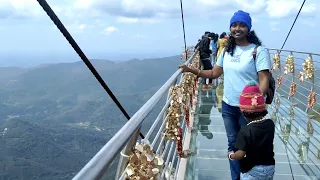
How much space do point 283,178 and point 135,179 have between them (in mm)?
2420

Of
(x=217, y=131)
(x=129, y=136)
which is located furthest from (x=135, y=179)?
(x=217, y=131)

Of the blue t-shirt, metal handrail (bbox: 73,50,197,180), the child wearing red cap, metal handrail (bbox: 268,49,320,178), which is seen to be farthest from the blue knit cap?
metal handrail (bbox: 268,49,320,178)

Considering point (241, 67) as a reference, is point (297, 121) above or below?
below

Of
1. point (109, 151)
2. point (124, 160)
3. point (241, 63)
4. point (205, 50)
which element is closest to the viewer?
point (109, 151)

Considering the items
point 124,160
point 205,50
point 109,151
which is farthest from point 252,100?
point 205,50

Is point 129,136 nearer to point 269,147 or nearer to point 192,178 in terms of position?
A: point 269,147

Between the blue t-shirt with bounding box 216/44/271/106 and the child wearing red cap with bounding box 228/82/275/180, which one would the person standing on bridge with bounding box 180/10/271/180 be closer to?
the blue t-shirt with bounding box 216/44/271/106

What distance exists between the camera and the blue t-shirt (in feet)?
8.70

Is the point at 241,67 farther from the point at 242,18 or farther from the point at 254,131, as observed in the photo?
the point at 254,131

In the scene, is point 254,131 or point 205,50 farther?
point 205,50

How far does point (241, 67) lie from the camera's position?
2730 millimetres

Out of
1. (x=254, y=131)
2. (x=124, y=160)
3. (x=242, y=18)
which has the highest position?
(x=242, y=18)

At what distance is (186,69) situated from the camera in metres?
3.47

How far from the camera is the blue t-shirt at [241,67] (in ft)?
8.70
